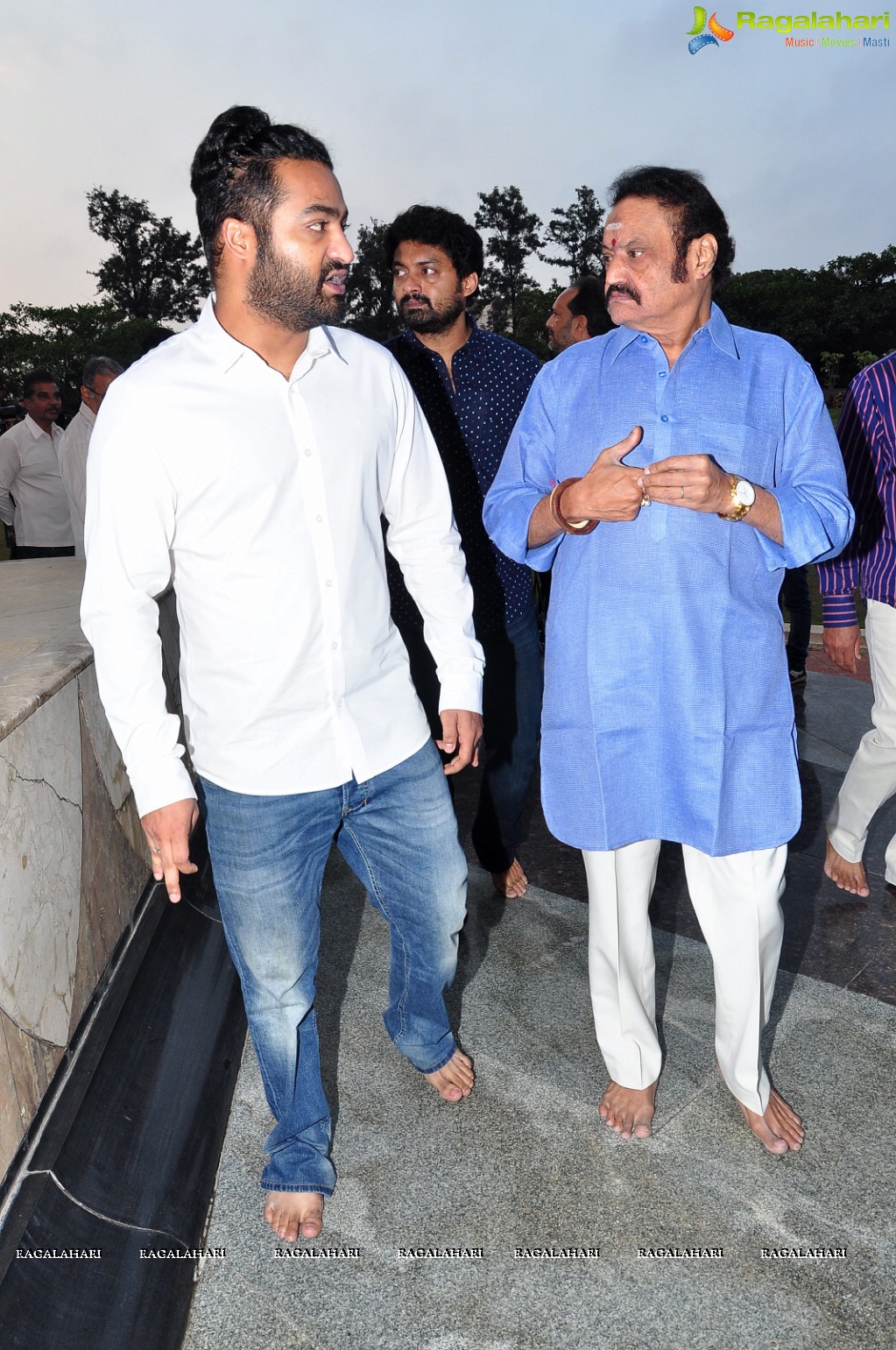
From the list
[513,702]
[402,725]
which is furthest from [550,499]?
[513,702]

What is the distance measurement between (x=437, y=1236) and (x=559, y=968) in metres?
1.06

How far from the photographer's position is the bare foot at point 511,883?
3428 millimetres

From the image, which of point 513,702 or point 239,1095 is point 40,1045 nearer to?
point 239,1095

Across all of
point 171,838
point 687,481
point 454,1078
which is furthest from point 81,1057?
point 687,481

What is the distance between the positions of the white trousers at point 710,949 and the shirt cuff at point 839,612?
1.17m

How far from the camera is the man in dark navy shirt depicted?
3.14 meters

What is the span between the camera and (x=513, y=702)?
129 inches

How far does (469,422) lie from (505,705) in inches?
35.1

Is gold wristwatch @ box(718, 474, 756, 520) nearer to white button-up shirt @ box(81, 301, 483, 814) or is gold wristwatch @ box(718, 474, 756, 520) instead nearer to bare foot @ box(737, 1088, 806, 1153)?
white button-up shirt @ box(81, 301, 483, 814)

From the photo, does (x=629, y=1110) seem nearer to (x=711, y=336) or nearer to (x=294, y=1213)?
(x=294, y=1213)

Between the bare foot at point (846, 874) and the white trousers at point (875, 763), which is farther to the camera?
the bare foot at point (846, 874)

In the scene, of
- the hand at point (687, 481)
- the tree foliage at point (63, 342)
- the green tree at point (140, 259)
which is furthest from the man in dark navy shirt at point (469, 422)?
the green tree at point (140, 259)

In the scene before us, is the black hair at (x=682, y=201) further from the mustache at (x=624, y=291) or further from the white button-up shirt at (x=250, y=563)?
the white button-up shirt at (x=250, y=563)

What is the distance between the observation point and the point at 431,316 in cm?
309
